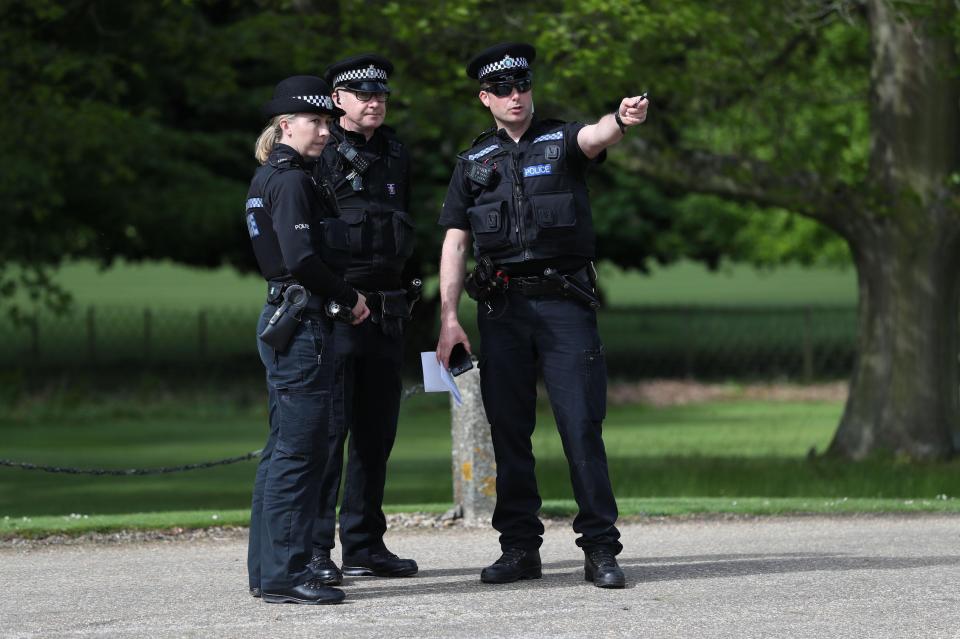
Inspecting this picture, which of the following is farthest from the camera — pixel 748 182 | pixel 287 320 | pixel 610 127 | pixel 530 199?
pixel 748 182

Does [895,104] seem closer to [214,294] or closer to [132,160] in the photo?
[132,160]

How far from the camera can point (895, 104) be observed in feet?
48.6

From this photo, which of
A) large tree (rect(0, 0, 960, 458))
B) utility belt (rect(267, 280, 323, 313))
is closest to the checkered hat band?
utility belt (rect(267, 280, 323, 313))

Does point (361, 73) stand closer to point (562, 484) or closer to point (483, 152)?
point (483, 152)

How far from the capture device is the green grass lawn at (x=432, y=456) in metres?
12.2

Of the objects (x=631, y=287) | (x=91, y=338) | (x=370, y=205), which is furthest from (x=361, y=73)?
(x=631, y=287)

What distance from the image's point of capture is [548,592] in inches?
278

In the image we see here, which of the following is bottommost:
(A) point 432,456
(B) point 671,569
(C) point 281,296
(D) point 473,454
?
(A) point 432,456

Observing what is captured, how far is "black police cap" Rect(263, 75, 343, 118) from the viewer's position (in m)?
6.84

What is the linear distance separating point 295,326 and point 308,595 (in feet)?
3.45

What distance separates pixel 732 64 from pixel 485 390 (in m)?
8.82

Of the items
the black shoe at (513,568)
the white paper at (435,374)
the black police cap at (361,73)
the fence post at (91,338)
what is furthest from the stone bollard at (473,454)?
the fence post at (91,338)

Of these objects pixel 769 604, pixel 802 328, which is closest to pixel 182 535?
pixel 769 604

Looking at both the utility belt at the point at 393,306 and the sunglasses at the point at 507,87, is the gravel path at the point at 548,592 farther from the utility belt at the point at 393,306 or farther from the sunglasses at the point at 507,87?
the sunglasses at the point at 507,87
